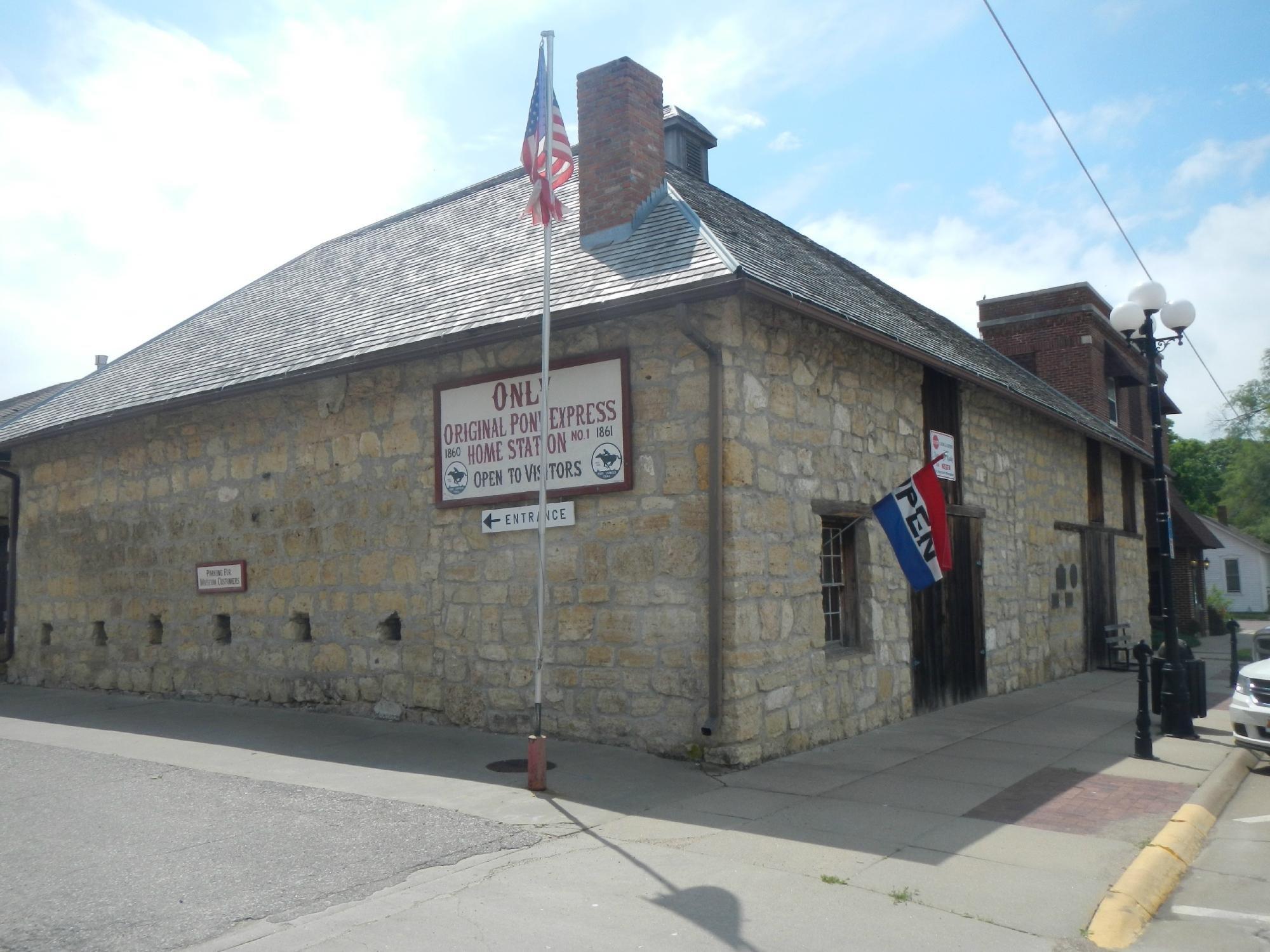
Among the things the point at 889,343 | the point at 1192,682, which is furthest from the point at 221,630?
the point at 1192,682

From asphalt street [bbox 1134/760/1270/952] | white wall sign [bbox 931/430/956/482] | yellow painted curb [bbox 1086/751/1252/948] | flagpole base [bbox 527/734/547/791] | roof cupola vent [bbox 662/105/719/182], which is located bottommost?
asphalt street [bbox 1134/760/1270/952]

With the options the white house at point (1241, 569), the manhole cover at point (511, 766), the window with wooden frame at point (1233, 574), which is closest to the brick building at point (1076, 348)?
the manhole cover at point (511, 766)

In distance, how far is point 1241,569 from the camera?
51469mm

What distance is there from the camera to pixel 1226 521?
2208 inches

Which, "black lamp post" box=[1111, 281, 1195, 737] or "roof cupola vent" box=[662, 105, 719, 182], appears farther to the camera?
"roof cupola vent" box=[662, 105, 719, 182]

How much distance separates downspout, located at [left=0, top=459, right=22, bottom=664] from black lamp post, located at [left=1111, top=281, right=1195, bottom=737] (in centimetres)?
1493

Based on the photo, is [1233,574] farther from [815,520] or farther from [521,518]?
[521,518]

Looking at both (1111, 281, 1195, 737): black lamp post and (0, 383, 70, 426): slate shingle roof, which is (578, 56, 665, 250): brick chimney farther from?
(0, 383, 70, 426): slate shingle roof

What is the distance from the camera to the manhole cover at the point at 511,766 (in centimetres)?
812

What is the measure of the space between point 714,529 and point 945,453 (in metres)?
5.18

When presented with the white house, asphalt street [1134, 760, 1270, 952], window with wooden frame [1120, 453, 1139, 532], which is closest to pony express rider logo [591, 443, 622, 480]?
asphalt street [1134, 760, 1270, 952]

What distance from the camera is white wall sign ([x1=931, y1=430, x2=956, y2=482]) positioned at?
39.6 ft

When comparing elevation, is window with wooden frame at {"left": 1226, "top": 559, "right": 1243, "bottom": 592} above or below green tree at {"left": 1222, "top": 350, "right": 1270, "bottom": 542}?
below

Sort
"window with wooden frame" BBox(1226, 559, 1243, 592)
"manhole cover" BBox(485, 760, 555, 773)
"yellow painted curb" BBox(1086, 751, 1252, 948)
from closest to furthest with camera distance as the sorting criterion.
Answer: "yellow painted curb" BBox(1086, 751, 1252, 948) < "manhole cover" BBox(485, 760, 555, 773) < "window with wooden frame" BBox(1226, 559, 1243, 592)
